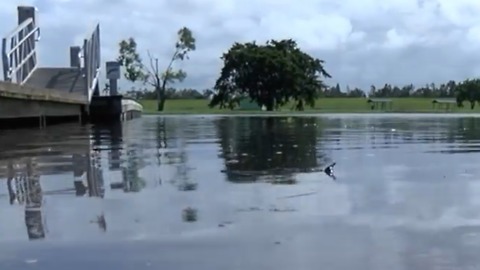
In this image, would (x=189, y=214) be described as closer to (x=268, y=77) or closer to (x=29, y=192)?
(x=29, y=192)

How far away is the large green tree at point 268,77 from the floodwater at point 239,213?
63.3m

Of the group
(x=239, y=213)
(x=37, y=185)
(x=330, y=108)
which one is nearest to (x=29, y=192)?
(x=37, y=185)

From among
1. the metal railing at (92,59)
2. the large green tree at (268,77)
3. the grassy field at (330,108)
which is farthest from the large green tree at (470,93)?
the metal railing at (92,59)

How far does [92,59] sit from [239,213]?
24694 mm

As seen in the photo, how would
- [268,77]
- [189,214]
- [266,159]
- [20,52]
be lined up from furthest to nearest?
[268,77] < [20,52] < [266,159] < [189,214]

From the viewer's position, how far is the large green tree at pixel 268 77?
240 ft

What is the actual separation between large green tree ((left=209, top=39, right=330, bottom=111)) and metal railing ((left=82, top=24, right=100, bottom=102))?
40.9 m

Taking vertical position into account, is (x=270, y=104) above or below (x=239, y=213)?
below

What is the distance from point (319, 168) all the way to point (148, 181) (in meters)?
1.98

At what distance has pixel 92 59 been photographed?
2939 cm

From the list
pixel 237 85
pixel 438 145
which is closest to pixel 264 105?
pixel 237 85

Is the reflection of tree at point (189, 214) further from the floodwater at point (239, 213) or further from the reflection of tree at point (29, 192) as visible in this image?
the reflection of tree at point (29, 192)

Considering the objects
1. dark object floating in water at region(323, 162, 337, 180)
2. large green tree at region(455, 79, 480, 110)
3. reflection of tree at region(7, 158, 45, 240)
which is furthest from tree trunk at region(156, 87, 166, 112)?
dark object floating in water at region(323, 162, 337, 180)

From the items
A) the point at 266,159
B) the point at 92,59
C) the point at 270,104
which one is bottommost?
the point at 270,104
